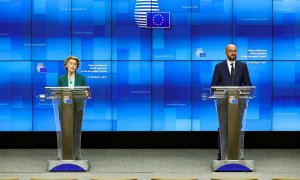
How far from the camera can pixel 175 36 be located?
11547mm

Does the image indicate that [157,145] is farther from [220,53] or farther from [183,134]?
[220,53]

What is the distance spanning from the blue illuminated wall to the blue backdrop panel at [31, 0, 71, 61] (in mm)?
17

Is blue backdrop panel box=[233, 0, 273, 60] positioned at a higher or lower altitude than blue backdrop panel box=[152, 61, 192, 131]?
higher

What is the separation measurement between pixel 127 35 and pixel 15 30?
1.89 m

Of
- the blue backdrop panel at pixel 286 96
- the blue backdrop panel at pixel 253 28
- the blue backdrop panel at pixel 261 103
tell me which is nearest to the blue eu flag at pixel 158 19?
the blue backdrop panel at pixel 253 28

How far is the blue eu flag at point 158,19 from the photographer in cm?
1149

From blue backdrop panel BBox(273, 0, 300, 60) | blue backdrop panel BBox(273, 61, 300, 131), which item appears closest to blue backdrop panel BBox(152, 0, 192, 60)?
blue backdrop panel BBox(273, 0, 300, 60)

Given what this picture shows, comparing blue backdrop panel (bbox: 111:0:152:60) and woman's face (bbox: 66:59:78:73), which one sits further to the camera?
Answer: blue backdrop panel (bbox: 111:0:152:60)

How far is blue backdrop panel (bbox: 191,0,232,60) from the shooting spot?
37.8 ft

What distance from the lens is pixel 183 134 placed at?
1159 cm

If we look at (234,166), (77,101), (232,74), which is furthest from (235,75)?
(77,101)

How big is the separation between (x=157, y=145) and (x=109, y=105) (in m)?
1.06

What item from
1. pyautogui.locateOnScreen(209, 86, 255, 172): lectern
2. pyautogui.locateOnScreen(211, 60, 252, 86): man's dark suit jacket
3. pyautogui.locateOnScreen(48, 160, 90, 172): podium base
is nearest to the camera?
pyautogui.locateOnScreen(209, 86, 255, 172): lectern

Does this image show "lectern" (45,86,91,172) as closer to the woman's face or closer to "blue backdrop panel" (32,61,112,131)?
the woman's face
